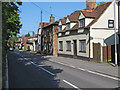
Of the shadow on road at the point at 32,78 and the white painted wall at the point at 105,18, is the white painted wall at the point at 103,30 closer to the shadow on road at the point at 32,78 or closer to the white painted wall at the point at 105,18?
the white painted wall at the point at 105,18

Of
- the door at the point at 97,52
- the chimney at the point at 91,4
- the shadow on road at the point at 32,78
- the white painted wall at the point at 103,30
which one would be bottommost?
the shadow on road at the point at 32,78

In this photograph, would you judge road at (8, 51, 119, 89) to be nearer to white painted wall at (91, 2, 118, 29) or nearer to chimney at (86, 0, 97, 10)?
white painted wall at (91, 2, 118, 29)

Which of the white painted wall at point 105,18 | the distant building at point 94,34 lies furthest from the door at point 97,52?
the white painted wall at point 105,18

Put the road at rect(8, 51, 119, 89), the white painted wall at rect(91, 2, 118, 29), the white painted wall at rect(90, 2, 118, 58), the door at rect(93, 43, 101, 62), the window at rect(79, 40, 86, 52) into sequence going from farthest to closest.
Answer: the window at rect(79, 40, 86, 52), the white painted wall at rect(91, 2, 118, 29), the white painted wall at rect(90, 2, 118, 58), the door at rect(93, 43, 101, 62), the road at rect(8, 51, 119, 89)

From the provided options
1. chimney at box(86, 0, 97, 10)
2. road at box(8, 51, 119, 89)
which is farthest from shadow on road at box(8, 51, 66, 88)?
chimney at box(86, 0, 97, 10)

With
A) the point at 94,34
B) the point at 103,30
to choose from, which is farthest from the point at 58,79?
the point at 103,30

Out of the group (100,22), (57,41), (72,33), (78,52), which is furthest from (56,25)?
(100,22)

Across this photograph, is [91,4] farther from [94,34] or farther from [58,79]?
[58,79]

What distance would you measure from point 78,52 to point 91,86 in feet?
51.5

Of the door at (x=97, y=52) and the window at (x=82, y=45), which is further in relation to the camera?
the window at (x=82, y=45)

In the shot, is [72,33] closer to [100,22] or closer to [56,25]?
[100,22]

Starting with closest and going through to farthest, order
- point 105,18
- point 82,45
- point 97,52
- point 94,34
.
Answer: point 97,52 < point 94,34 < point 105,18 < point 82,45

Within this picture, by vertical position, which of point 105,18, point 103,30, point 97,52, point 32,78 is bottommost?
point 32,78

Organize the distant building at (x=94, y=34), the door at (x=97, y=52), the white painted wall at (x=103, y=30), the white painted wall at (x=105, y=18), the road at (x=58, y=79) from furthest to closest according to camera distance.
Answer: the white painted wall at (x=105, y=18) < the white painted wall at (x=103, y=30) < the distant building at (x=94, y=34) < the door at (x=97, y=52) < the road at (x=58, y=79)
